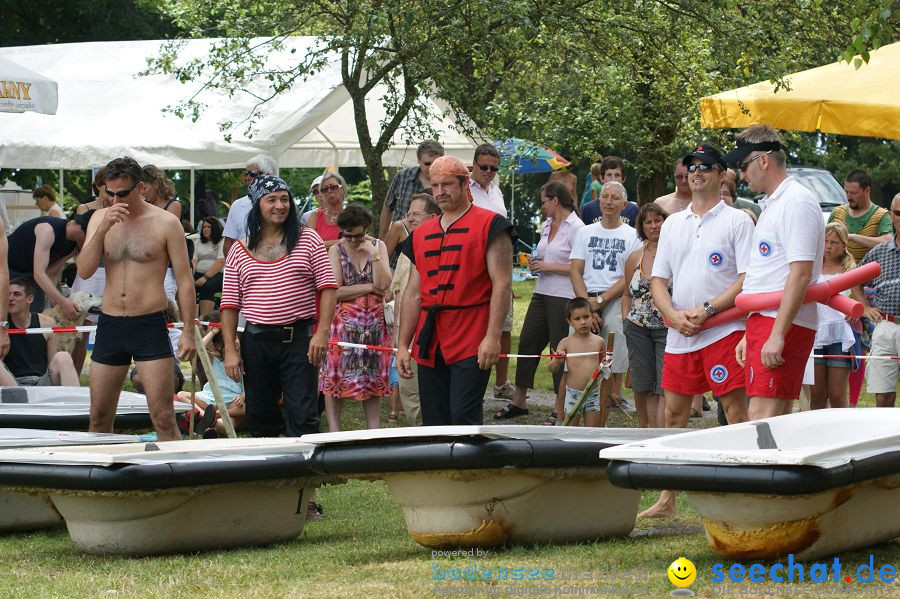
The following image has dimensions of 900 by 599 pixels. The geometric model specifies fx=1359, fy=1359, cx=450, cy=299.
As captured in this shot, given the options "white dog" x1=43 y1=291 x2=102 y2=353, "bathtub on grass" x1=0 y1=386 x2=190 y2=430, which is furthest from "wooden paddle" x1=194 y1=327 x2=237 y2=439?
"white dog" x1=43 y1=291 x2=102 y2=353

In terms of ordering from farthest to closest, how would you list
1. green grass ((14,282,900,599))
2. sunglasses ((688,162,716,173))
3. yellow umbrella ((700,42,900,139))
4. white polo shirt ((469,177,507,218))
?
white polo shirt ((469,177,507,218))
yellow umbrella ((700,42,900,139))
sunglasses ((688,162,716,173))
green grass ((14,282,900,599))

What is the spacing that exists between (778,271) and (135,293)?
388 cm

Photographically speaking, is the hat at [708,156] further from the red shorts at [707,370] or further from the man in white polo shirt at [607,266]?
the man in white polo shirt at [607,266]

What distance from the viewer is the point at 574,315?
1102 centimetres

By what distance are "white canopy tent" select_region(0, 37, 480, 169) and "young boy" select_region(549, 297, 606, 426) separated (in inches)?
130

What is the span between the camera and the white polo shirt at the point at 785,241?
6.82 m

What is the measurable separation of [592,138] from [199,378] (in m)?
5.22

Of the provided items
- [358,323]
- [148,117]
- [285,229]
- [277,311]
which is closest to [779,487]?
[277,311]

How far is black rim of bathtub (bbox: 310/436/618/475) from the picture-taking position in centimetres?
620

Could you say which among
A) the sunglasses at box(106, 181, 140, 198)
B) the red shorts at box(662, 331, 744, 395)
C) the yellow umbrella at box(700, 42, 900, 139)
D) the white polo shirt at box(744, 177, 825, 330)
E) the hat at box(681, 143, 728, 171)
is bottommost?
the red shorts at box(662, 331, 744, 395)

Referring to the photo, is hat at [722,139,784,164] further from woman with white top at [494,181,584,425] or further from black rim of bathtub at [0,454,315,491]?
woman with white top at [494,181,584,425]

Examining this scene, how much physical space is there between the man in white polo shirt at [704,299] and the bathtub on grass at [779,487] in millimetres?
1058

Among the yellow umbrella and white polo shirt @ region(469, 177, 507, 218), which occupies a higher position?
the yellow umbrella

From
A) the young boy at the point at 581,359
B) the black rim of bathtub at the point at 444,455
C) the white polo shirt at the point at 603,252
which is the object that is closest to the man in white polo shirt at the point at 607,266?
the white polo shirt at the point at 603,252
